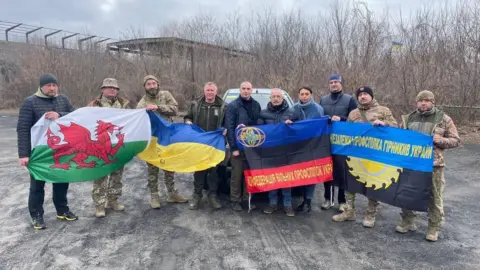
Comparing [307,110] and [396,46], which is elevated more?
[396,46]

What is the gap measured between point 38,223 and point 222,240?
261 cm

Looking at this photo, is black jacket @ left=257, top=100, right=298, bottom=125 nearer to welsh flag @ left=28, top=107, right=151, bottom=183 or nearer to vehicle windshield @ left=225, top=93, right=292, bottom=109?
vehicle windshield @ left=225, top=93, right=292, bottom=109

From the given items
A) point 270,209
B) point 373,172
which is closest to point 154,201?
point 270,209

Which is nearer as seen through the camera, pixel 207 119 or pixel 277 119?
pixel 277 119

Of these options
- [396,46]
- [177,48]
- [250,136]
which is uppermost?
[177,48]

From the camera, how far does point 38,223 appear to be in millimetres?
4777

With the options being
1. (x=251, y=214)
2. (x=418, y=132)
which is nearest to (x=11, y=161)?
(x=251, y=214)

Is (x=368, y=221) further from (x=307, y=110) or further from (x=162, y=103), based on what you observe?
(x=162, y=103)

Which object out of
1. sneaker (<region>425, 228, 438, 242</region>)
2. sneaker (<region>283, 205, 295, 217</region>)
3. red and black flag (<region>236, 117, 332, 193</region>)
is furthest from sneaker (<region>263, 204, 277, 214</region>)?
sneaker (<region>425, 228, 438, 242</region>)

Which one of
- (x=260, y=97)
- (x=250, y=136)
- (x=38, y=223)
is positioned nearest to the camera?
(x=38, y=223)

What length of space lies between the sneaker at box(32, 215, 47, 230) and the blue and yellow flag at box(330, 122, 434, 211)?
171 inches

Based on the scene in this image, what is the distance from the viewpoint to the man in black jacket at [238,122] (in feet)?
17.3

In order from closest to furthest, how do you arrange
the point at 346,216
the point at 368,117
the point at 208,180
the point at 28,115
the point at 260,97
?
the point at 28,115 < the point at 368,117 < the point at 346,216 < the point at 208,180 < the point at 260,97

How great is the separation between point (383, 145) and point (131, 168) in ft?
19.4
